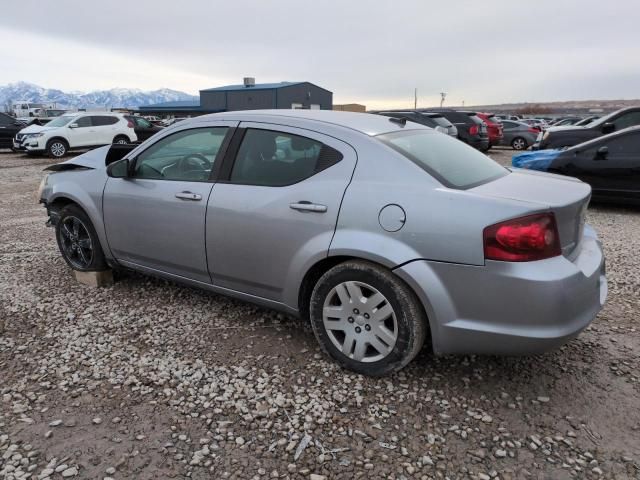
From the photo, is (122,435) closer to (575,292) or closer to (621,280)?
(575,292)

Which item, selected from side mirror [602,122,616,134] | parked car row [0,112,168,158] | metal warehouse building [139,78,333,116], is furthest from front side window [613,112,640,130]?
metal warehouse building [139,78,333,116]

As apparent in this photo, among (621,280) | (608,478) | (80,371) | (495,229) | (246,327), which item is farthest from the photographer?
(621,280)

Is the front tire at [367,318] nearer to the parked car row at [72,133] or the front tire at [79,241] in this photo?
the front tire at [79,241]

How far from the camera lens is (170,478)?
2.12m

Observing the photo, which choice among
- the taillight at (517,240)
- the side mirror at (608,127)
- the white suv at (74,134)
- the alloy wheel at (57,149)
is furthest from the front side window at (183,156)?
the alloy wheel at (57,149)

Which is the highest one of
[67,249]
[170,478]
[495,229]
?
[495,229]

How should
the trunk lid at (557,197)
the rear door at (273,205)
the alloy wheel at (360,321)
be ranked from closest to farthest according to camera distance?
the trunk lid at (557,197) → the alloy wheel at (360,321) → the rear door at (273,205)

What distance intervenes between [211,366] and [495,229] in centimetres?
189

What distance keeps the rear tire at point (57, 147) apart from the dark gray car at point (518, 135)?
1694cm

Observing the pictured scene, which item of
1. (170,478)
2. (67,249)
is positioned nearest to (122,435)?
(170,478)

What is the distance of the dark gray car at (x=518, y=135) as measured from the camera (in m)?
19.6

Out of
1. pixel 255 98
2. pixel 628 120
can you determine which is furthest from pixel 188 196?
pixel 255 98

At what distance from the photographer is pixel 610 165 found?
717 cm

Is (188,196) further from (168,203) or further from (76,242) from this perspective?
(76,242)
